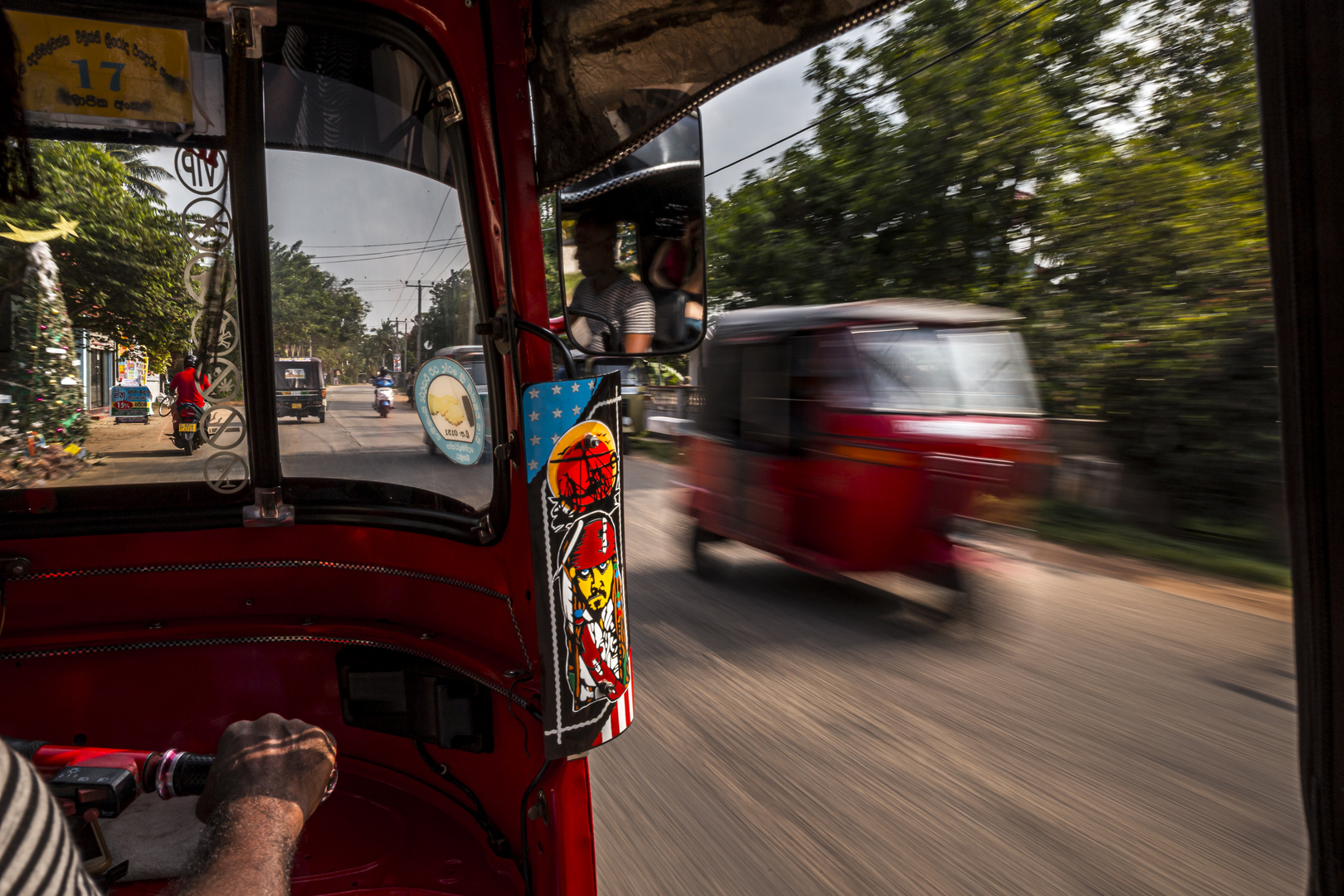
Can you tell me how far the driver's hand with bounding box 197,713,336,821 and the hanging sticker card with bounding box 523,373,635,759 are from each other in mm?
409

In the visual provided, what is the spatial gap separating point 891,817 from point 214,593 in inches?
93.1

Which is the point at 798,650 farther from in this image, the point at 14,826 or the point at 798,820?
the point at 14,826

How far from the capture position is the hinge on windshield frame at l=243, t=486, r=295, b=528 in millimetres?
1903

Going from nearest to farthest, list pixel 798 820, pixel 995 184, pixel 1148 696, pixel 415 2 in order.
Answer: pixel 415 2, pixel 798 820, pixel 1148 696, pixel 995 184

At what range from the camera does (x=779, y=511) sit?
565cm

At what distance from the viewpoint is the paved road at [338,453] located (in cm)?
180

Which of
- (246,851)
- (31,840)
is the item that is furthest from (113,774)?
(31,840)

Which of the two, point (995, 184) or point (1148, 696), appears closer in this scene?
point (1148, 696)

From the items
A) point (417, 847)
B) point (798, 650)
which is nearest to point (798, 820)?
point (417, 847)

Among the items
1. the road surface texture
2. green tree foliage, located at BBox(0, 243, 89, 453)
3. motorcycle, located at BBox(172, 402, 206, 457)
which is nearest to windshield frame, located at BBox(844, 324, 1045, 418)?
the road surface texture

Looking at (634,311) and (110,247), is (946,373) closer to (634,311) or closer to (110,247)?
(634,311)

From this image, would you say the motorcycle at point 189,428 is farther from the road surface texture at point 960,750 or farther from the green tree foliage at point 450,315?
the road surface texture at point 960,750

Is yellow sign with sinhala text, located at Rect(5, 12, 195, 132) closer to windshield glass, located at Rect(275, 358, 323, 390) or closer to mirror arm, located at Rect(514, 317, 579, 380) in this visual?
windshield glass, located at Rect(275, 358, 323, 390)

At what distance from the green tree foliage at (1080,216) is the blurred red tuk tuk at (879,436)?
1323mm
